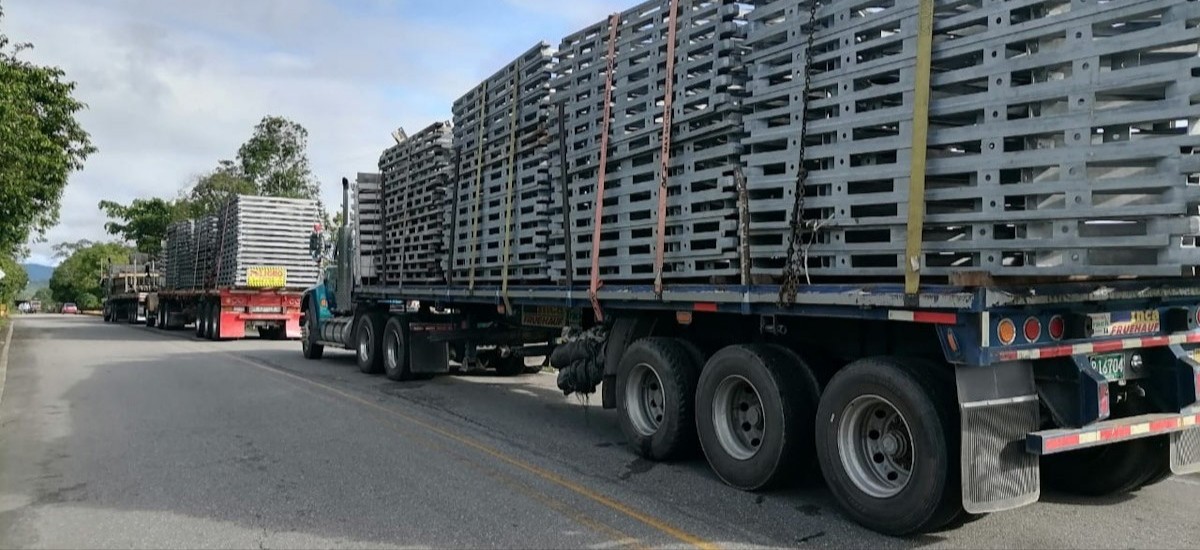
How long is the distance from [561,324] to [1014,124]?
17.7 ft

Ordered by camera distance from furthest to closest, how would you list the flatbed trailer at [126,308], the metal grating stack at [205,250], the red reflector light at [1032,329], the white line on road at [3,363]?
the flatbed trailer at [126,308] < the metal grating stack at [205,250] < the white line on road at [3,363] < the red reflector light at [1032,329]

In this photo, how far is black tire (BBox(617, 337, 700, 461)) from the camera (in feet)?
21.9

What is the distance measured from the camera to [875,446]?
5.15 metres

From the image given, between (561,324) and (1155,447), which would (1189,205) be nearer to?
(1155,447)

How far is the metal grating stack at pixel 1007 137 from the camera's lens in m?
4.08

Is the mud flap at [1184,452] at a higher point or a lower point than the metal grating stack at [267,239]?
lower

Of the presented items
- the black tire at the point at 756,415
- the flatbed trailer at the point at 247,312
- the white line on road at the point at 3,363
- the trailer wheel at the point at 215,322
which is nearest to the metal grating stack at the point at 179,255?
the flatbed trailer at the point at 247,312

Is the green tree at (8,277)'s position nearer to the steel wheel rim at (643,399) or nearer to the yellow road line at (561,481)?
the yellow road line at (561,481)

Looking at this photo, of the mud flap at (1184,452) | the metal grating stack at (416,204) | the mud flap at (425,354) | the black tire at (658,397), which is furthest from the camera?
the mud flap at (425,354)

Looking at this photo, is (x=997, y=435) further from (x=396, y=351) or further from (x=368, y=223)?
(x=368, y=223)

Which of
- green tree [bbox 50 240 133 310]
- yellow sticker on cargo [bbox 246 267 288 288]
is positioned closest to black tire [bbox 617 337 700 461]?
yellow sticker on cargo [bbox 246 267 288 288]

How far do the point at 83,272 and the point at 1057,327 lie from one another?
352 ft

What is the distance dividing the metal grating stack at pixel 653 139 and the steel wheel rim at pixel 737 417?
2.73 ft

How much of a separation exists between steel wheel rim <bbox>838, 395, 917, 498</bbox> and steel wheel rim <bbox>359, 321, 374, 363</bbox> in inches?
392
